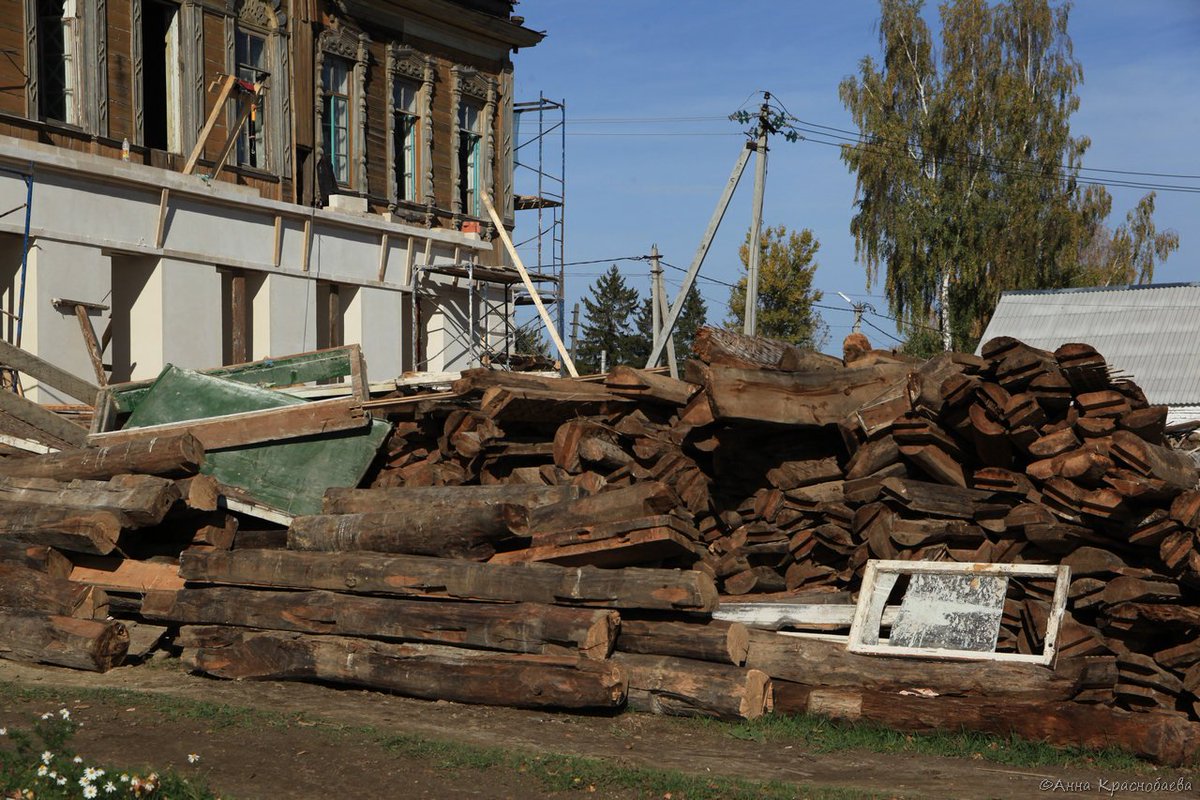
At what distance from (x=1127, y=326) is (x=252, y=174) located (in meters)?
16.1

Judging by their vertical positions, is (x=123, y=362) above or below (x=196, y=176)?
below

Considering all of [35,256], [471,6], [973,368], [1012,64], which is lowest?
[973,368]

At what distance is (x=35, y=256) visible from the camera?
51.7 feet

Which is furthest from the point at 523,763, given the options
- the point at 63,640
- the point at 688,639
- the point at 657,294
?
the point at 657,294

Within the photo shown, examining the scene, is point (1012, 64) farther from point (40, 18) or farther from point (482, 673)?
point (482, 673)

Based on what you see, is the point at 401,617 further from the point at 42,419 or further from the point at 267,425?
the point at 42,419

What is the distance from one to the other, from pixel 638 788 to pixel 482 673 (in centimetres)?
216

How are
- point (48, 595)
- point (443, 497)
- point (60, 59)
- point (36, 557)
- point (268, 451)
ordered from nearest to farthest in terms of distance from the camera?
1. point (48, 595)
2. point (36, 557)
3. point (443, 497)
4. point (268, 451)
5. point (60, 59)

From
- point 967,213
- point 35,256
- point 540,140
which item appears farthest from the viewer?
point 967,213

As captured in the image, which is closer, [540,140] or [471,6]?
[471,6]

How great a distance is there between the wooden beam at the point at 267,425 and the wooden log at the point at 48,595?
4.92ft

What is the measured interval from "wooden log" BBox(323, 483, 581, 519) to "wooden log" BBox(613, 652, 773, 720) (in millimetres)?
1640

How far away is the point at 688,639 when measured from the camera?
8195 millimetres

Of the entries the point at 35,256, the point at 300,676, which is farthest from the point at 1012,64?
the point at 300,676
